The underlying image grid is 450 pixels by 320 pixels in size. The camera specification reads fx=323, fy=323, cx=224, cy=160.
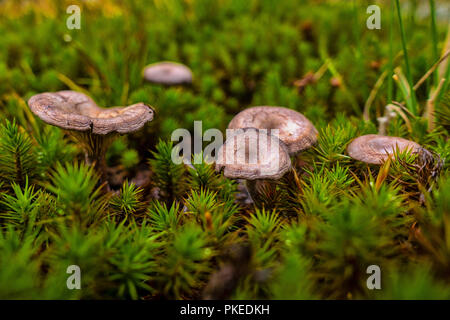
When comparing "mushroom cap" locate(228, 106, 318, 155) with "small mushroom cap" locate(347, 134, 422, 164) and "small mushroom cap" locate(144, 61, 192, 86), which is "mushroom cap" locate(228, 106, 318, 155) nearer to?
"small mushroom cap" locate(347, 134, 422, 164)

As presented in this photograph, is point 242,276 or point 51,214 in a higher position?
point 51,214

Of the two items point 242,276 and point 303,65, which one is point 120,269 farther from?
point 303,65

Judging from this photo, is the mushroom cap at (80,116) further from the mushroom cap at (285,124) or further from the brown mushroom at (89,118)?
the mushroom cap at (285,124)

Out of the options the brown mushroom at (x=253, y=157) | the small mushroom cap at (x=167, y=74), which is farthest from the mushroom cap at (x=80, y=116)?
the small mushroom cap at (x=167, y=74)

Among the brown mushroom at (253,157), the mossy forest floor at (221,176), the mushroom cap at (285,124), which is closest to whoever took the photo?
the mossy forest floor at (221,176)

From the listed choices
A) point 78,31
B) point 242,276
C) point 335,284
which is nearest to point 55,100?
point 242,276

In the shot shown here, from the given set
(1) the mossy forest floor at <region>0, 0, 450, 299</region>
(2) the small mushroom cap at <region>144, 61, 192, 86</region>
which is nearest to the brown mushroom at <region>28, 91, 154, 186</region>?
(1) the mossy forest floor at <region>0, 0, 450, 299</region>

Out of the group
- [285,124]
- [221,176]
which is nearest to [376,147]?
[285,124]
